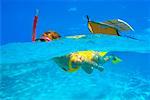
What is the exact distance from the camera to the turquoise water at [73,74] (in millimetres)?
5336

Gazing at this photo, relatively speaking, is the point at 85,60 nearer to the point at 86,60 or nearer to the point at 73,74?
the point at 86,60

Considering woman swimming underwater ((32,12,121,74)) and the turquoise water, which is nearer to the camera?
the turquoise water

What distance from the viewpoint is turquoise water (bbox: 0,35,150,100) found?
534 centimetres

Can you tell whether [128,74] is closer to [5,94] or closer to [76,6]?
[76,6]

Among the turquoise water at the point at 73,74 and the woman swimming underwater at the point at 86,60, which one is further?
Result: the woman swimming underwater at the point at 86,60

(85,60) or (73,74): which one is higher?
(85,60)

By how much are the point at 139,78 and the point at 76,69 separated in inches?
41.6

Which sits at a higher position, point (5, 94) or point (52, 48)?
point (52, 48)

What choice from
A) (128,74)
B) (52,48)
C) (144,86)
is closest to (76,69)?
(52,48)

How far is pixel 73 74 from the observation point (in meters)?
5.54

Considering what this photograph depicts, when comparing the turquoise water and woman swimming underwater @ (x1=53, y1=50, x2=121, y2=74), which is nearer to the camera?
the turquoise water

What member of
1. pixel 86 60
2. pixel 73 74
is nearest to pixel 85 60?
pixel 86 60

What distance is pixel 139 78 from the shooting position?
557 centimetres

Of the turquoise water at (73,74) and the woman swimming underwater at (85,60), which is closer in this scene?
the turquoise water at (73,74)
